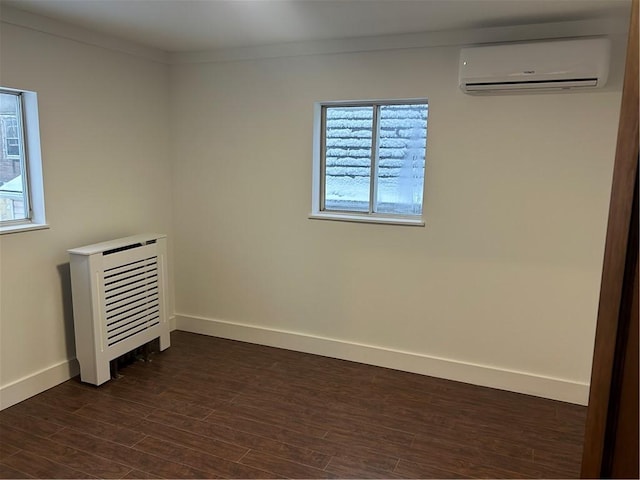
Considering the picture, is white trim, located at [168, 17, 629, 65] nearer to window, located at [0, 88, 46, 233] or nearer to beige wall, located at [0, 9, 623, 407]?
beige wall, located at [0, 9, 623, 407]

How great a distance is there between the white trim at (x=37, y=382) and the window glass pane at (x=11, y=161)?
1.03 metres

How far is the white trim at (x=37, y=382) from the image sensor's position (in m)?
2.81

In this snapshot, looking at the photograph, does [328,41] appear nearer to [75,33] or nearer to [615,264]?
[75,33]

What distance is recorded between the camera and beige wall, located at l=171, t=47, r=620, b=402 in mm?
2938

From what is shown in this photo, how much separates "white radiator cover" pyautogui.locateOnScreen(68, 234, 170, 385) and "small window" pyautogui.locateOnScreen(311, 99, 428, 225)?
4.38ft

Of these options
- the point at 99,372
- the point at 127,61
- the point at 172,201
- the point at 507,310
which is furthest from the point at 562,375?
the point at 127,61

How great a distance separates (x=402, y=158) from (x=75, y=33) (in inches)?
94.0

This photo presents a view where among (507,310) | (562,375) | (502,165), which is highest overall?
(502,165)

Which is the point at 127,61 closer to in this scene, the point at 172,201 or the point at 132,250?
the point at 172,201

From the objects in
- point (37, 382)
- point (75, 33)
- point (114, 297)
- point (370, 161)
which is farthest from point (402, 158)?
point (37, 382)

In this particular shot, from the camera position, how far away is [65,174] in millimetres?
3080

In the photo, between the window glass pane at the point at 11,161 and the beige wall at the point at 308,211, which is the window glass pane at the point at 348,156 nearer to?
the beige wall at the point at 308,211

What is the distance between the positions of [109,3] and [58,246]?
1.57 meters

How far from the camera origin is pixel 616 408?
88 cm
